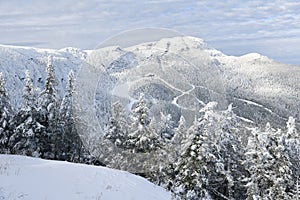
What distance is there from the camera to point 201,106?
23797mm

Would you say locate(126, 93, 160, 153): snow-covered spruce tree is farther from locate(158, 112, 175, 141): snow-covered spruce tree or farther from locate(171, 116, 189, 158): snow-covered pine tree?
locate(158, 112, 175, 141): snow-covered spruce tree

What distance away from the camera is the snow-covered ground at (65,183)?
1083cm

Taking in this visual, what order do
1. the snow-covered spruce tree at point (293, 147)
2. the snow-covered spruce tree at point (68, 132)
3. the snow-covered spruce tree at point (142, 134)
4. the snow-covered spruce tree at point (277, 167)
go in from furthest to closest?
the snow-covered spruce tree at point (293, 147) → the snow-covered spruce tree at point (68, 132) → the snow-covered spruce tree at point (142, 134) → the snow-covered spruce tree at point (277, 167)

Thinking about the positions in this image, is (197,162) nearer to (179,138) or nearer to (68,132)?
(179,138)

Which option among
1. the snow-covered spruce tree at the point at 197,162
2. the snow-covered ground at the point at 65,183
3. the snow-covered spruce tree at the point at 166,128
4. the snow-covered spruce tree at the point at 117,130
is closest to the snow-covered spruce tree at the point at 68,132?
the snow-covered spruce tree at the point at 117,130

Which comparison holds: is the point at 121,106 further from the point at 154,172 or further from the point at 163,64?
the point at 163,64

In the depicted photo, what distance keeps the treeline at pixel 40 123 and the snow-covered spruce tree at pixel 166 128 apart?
7711 mm

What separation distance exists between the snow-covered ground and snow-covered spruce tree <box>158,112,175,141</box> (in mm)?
17575

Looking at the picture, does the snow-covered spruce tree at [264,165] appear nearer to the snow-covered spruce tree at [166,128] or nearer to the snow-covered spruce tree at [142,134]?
the snow-covered spruce tree at [142,134]

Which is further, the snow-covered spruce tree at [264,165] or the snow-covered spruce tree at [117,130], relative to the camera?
the snow-covered spruce tree at [117,130]

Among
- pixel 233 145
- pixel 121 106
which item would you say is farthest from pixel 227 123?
pixel 121 106

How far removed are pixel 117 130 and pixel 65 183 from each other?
19204mm

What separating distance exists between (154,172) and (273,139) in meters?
9.73

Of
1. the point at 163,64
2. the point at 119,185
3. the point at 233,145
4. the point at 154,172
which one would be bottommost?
the point at 154,172
